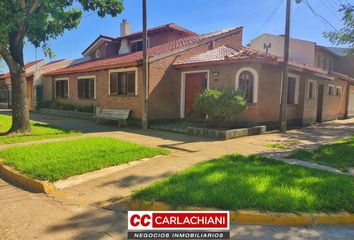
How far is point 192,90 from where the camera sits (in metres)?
15.6

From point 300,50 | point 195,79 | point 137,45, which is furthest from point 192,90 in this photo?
point 300,50

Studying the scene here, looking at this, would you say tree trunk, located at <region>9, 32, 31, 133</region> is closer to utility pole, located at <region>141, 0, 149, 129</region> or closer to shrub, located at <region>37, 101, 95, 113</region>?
utility pole, located at <region>141, 0, 149, 129</region>

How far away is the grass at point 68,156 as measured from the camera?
20.8 feet

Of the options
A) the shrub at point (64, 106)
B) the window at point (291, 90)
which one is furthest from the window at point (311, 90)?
the shrub at point (64, 106)

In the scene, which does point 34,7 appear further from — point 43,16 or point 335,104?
point 335,104

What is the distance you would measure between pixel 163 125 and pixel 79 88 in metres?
9.09

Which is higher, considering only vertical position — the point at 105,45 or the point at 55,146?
the point at 105,45

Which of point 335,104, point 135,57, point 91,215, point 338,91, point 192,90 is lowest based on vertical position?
point 91,215

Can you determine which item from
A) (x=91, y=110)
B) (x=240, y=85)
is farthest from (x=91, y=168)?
(x=91, y=110)

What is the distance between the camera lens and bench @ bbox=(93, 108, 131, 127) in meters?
15.1

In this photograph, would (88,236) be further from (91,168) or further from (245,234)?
(91,168)

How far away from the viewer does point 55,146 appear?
28.6 feet

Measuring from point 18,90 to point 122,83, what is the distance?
19.8 ft

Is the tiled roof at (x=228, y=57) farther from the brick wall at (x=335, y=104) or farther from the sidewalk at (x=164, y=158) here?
the brick wall at (x=335, y=104)
